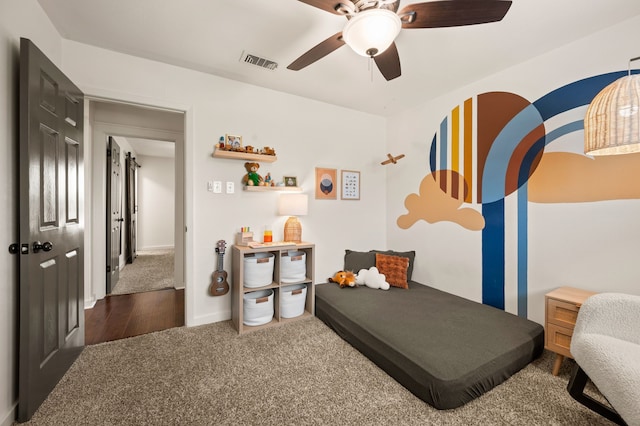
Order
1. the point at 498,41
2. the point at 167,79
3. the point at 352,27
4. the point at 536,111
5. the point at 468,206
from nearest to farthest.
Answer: the point at 352,27 < the point at 498,41 < the point at 536,111 < the point at 167,79 < the point at 468,206

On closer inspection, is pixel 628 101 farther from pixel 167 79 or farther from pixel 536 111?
pixel 167 79

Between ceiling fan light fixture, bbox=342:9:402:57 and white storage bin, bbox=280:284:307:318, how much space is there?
7.07 feet

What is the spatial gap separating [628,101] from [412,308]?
6.27 ft

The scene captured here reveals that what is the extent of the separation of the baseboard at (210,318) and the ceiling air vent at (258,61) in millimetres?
2406

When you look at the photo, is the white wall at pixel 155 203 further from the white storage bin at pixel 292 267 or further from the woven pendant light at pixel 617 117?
the woven pendant light at pixel 617 117

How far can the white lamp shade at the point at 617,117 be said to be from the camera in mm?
1386

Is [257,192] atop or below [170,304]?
atop

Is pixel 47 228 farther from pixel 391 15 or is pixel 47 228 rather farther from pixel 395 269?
pixel 395 269

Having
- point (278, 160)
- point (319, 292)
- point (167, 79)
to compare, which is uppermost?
point (167, 79)

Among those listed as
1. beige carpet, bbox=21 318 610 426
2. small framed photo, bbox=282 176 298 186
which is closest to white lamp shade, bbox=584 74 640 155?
beige carpet, bbox=21 318 610 426

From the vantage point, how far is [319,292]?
9.32 feet

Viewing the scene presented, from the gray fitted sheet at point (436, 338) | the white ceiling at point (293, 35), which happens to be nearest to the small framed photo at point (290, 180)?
the white ceiling at point (293, 35)

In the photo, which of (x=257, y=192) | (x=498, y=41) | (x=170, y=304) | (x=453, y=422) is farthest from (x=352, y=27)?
(x=170, y=304)

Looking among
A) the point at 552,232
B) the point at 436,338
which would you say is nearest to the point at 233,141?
the point at 436,338
